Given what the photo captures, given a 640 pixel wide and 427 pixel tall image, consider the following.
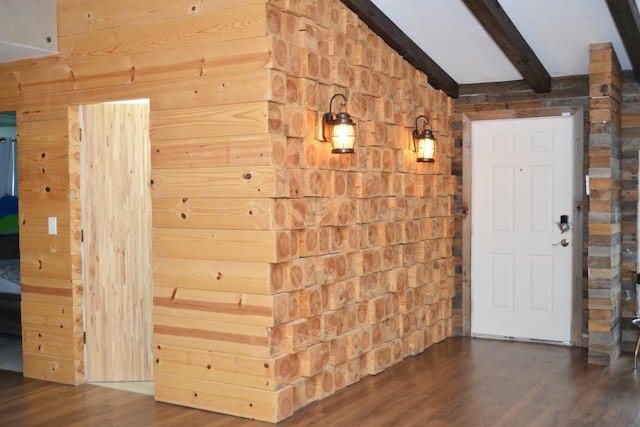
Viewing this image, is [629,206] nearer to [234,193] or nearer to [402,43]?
[402,43]

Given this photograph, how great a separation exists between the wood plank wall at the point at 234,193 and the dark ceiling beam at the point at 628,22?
5.19 ft

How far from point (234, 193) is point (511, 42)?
8.11 ft

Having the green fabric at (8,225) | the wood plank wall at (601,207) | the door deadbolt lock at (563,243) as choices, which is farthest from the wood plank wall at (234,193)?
the green fabric at (8,225)

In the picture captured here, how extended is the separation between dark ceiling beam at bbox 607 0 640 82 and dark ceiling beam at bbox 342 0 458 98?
1478 millimetres

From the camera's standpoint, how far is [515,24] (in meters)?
5.18

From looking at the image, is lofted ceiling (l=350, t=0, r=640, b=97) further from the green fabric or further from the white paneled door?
the green fabric

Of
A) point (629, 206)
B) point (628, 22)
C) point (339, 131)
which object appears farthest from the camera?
point (629, 206)

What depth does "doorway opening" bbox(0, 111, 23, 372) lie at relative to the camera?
18.8 feet

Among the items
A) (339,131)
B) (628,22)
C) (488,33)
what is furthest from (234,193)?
(628,22)

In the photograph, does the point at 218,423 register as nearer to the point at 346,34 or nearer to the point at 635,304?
the point at 346,34

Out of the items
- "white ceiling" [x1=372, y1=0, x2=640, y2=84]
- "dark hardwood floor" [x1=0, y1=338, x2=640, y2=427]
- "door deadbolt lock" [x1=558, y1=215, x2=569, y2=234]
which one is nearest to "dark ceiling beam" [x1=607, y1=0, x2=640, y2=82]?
"white ceiling" [x1=372, y1=0, x2=640, y2=84]

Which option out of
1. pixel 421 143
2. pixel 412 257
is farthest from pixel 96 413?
pixel 421 143

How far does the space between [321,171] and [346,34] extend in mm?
981

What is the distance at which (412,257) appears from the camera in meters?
5.69
